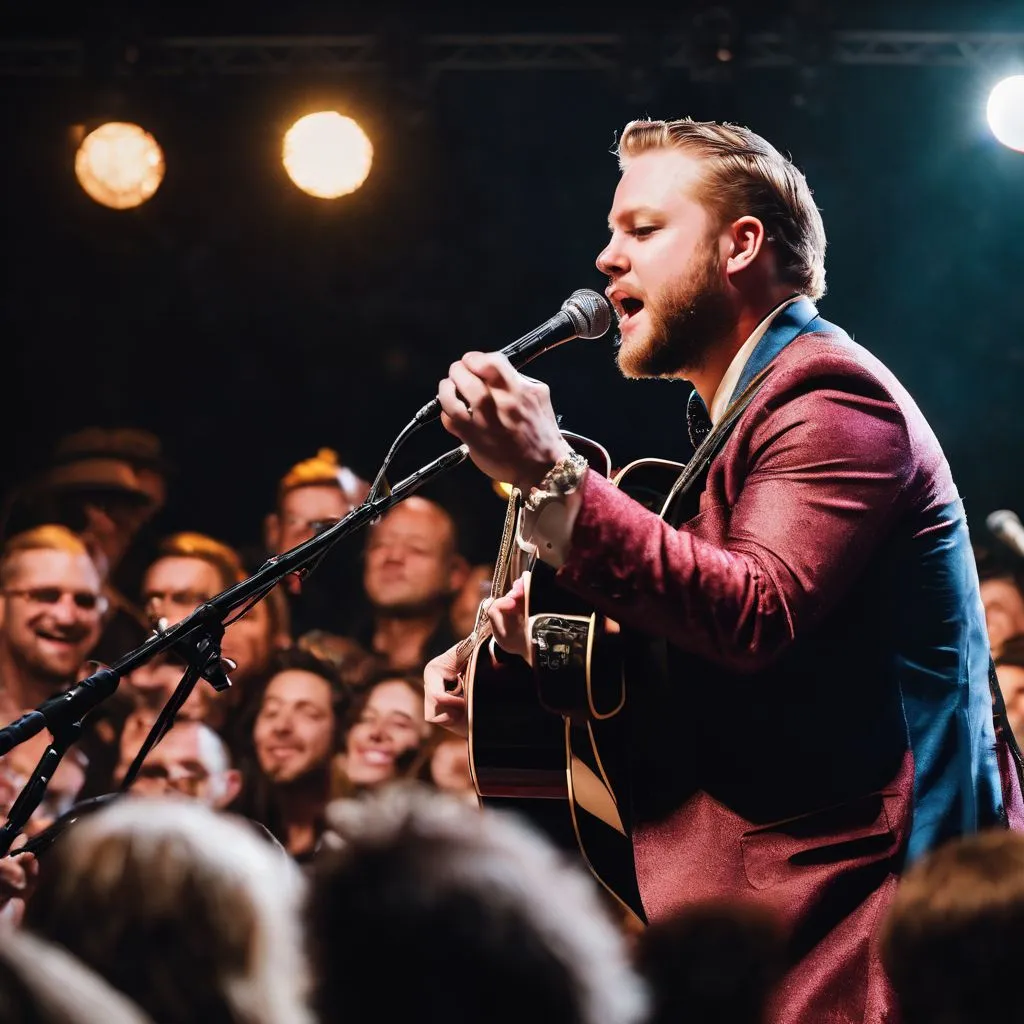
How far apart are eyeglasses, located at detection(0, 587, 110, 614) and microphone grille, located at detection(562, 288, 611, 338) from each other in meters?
4.67

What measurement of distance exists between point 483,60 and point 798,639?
199 inches

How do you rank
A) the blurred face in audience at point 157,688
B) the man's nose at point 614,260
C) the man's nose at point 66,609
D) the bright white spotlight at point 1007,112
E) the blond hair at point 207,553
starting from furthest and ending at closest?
the blond hair at point 207,553 < the man's nose at point 66,609 < the blurred face in audience at point 157,688 < the bright white spotlight at point 1007,112 < the man's nose at point 614,260

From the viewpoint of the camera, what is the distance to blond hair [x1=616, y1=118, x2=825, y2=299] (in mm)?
2492

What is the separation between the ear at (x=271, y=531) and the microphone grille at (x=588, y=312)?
4483 millimetres

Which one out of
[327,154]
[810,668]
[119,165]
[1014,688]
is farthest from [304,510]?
[810,668]

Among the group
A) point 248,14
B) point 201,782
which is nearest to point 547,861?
point 201,782

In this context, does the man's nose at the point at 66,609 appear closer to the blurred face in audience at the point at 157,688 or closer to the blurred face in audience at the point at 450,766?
the blurred face in audience at the point at 157,688

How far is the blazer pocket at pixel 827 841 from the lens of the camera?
6.66 feet

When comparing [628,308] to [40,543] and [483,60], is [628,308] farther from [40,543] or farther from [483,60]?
[40,543]

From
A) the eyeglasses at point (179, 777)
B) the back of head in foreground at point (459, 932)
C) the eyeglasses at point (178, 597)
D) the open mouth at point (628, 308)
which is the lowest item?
the back of head in foreground at point (459, 932)

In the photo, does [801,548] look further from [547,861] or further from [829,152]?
[829,152]

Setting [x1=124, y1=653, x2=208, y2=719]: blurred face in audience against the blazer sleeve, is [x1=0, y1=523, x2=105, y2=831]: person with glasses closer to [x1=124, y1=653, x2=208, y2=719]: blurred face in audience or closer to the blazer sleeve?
[x1=124, y1=653, x2=208, y2=719]: blurred face in audience

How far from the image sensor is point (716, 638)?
1.94 metres

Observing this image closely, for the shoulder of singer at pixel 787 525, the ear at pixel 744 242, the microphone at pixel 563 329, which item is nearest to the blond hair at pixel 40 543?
the microphone at pixel 563 329
